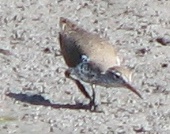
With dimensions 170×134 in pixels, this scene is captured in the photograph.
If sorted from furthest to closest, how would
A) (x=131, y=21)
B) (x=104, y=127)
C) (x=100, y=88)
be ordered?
1. (x=131, y=21)
2. (x=100, y=88)
3. (x=104, y=127)

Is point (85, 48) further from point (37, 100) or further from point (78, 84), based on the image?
point (37, 100)

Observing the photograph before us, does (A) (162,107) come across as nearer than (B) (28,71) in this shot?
Yes

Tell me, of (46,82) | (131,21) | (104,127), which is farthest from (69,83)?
(131,21)

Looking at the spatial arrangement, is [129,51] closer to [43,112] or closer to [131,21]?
[131,21]

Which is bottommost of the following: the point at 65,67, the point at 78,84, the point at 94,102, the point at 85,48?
the point at 94,102

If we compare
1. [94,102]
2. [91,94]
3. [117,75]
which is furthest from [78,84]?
[117,75]

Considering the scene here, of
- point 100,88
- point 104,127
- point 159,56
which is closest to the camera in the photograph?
point 104,127

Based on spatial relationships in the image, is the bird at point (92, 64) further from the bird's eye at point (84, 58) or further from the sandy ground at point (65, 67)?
the sandy ground at point (65, 67)
